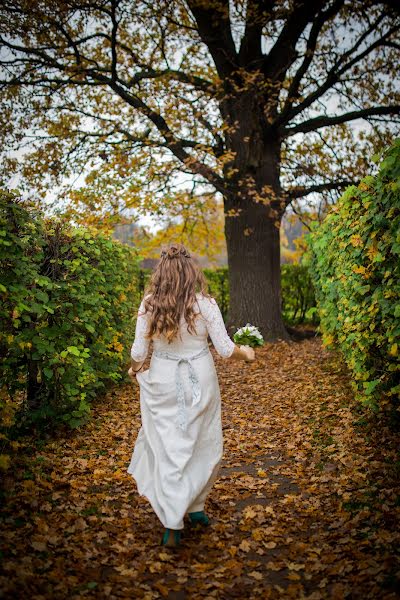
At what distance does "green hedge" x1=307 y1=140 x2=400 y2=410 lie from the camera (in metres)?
4.29

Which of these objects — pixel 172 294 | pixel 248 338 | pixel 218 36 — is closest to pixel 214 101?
pixel 218 36

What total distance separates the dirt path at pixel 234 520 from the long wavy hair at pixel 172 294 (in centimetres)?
152

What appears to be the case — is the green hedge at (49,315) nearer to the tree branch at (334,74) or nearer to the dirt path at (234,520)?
the dirt path at (234,520)

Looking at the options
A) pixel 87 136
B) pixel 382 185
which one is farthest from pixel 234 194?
pixel 382 185

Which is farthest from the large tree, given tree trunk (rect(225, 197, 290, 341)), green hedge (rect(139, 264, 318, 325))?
green hedge (rect(139, 264, 318, 325))

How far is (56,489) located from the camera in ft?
14.4

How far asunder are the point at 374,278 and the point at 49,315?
3.33 meters

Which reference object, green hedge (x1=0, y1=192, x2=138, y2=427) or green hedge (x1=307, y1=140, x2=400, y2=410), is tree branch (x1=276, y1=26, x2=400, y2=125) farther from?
green hedge (x1=0, y1=192, x2=138, y2=427)

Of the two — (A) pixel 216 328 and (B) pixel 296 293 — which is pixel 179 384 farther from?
(B) pixel 296 293

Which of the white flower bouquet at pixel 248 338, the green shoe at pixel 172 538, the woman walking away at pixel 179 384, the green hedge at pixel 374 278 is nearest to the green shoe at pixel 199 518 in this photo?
the woman walking away at pixel 179 384

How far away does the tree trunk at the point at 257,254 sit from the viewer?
1155 centimetres

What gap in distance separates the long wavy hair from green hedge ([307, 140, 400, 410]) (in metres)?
1.61

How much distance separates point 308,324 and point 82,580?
13.0 metres

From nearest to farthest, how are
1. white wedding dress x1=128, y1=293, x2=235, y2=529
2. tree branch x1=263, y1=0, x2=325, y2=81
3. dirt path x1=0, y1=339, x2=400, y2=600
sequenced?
dirt path x1=0, y1=339, x2=400, y2=600 < white wedding dress x1=128, y1=293, x2=235, y2=529 < tree branch x1=263, y1=0, x2=325, y2=81
